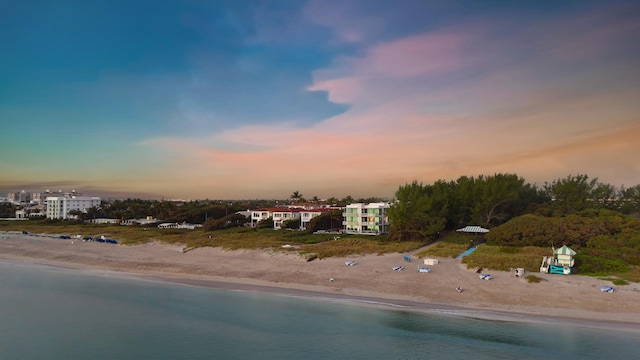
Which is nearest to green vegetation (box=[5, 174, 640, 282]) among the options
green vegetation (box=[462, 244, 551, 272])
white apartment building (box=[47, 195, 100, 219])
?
green vegetation (box=[462, 244, 551, 272])

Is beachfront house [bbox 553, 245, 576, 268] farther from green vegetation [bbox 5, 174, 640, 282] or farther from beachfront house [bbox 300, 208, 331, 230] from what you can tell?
beachfront house [bbox 300, 208, 331, 230]

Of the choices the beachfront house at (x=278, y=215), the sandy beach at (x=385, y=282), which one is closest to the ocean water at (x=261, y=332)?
the sandy beach at (x=385, y=282)

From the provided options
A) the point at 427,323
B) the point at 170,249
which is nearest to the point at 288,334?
the point at 427,323

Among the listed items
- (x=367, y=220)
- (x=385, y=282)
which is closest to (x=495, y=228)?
(x=385, y=282)

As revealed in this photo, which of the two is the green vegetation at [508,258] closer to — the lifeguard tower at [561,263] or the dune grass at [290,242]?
the lifeguard tower at [561,263]

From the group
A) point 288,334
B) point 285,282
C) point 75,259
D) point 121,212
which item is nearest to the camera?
point 288,334

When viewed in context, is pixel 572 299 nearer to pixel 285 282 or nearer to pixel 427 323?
pixel 427 323
